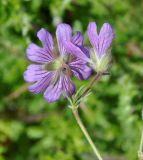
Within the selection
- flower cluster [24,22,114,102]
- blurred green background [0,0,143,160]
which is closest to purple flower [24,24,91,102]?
flower cluster [24,22,114,102]

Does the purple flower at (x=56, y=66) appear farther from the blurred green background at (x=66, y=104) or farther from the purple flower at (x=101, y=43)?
the blurred green background at (x=66, y=104)

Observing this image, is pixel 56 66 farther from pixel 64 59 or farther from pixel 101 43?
pixel 101 43

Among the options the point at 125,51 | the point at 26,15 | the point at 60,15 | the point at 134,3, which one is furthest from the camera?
the point at 134,3

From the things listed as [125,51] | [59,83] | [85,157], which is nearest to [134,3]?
[125,51]

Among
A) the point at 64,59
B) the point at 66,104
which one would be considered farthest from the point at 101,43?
the point at 66,104

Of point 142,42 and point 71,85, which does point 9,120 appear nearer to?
point 142,42

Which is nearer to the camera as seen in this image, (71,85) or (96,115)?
(71,85)

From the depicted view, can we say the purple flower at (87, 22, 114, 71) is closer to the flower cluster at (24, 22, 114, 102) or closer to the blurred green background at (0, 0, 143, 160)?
the flower cluster at (24, 22, 114, 102)
